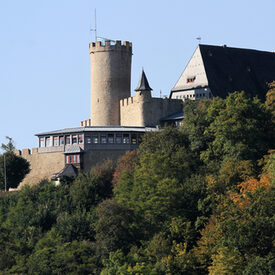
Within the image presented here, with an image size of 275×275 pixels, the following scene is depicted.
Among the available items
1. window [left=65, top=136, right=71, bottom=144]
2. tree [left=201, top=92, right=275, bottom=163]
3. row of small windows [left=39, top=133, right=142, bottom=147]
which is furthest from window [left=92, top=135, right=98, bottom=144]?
tree [left=201, top=92, right=275, bottom=163]

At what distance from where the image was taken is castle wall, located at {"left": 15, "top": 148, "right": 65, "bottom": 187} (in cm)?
9138

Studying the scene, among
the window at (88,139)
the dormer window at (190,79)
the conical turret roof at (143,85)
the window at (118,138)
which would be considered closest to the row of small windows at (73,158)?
the window at (88,139)

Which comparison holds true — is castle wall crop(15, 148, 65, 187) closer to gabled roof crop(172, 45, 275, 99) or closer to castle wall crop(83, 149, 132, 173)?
castle wall crop(83, 149, 132, 173)

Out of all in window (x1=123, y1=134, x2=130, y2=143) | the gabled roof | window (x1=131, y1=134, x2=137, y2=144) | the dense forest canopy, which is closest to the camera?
the dense forest canopy

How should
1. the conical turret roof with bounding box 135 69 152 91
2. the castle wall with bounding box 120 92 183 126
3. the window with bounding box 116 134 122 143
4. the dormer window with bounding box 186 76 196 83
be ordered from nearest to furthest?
the window with bounding box 116 134 122 143 → the castle wall with bounding box 120 92 183 126 → the conical turret roof with bounding box 135 69 152 91 → the dormer window with bounding box 186 76 196 83

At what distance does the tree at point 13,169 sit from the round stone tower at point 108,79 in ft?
29.7

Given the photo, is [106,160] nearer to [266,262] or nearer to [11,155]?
[11,155]

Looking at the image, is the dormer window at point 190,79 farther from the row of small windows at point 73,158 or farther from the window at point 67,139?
the row of small windows at point 73,158

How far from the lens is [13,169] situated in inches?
3686

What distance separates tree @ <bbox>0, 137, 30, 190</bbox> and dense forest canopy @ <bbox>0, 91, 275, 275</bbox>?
6737 millimetres

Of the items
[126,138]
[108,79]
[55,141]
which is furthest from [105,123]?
[126,138]

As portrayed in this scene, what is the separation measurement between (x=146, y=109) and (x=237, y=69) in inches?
592

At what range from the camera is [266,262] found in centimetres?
6172

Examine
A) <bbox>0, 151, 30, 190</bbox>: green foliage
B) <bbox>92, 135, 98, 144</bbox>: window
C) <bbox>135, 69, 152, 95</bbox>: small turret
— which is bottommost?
<bbox>0, 151, 30, 190</bbox>: green foliage
